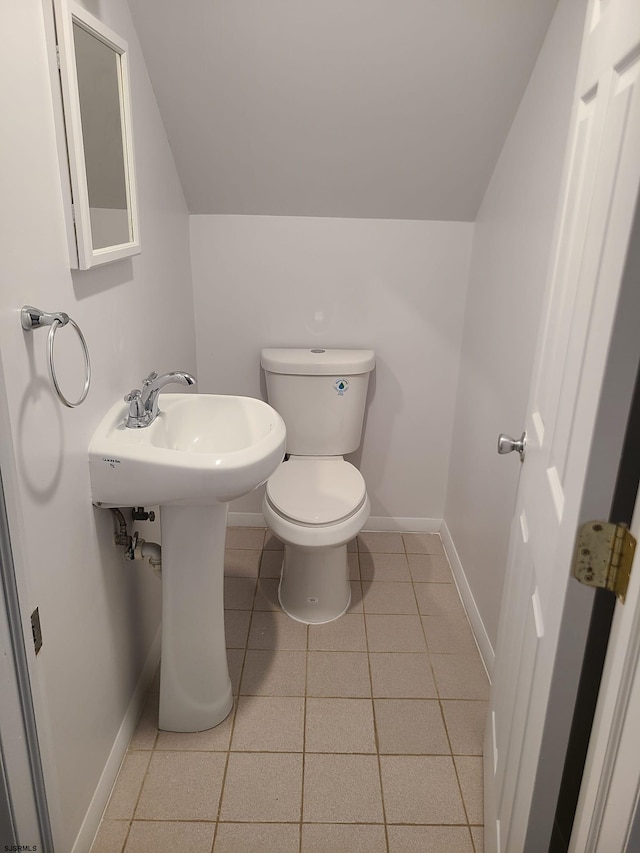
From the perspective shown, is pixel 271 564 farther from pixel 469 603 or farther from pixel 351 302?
pixel 351 302

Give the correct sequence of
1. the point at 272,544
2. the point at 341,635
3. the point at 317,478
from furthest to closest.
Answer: the point at 272,544
the point at 317,478
the point at 341,635

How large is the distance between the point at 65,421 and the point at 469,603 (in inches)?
61.6

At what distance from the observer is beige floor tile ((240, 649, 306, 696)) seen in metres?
1.87

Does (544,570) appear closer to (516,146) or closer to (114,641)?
(114,641)

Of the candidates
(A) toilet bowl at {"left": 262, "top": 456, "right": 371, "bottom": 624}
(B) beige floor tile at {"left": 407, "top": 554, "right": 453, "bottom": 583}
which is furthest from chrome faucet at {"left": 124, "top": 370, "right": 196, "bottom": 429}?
(B) beige floor tile at {"left": 407, "top": 554, "right": 453, "bottom": 583}

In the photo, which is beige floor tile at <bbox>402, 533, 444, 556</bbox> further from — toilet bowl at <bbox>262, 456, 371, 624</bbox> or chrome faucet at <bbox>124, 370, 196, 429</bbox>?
chrome faucet at <bbox>124, 370, 196, 429</bbox>

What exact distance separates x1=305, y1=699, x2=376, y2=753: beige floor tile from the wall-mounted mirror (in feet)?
4.42

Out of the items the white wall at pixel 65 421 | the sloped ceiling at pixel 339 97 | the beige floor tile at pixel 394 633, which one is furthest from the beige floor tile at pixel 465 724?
the sloped ceiling at pixel 339 97

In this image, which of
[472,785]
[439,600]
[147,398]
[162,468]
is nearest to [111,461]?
[162,468]

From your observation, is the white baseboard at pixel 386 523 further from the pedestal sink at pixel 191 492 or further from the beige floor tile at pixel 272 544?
the pedestal sink at pixel 191 492

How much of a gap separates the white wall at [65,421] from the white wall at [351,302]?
0.55 m

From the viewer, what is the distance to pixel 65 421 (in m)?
1.24

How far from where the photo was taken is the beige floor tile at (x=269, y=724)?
66.2 inches

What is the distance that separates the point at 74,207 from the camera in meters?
1.22
